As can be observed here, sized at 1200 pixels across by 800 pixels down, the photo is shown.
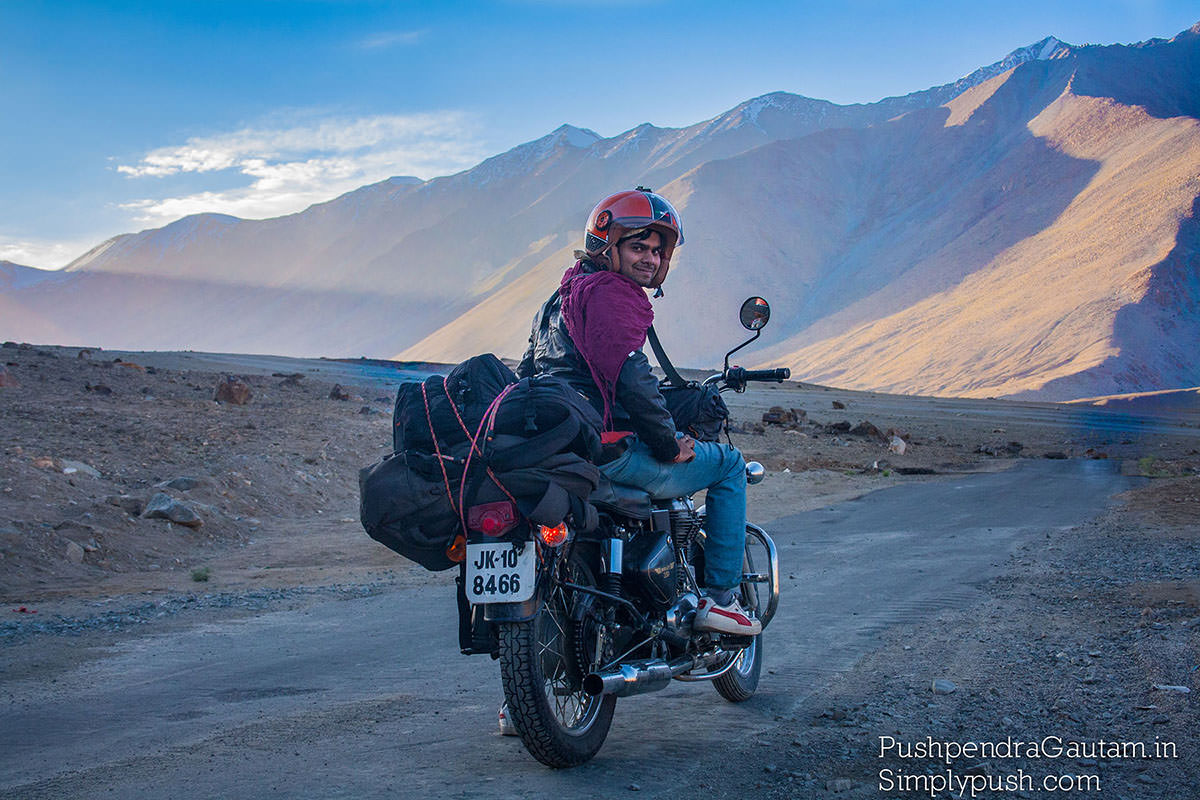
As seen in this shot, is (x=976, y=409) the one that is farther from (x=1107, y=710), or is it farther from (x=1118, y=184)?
(x=1118, y=184)

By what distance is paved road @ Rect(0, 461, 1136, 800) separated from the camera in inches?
167

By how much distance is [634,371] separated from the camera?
4.75 metres

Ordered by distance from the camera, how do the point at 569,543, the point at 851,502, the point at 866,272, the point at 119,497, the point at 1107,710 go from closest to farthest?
the point at 569,543, the point at 1107,710, the point at 119,497, the point at 851,502, the point at 866,272

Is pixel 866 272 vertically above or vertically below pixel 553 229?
below

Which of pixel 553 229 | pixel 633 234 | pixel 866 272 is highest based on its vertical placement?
pixel 553 229

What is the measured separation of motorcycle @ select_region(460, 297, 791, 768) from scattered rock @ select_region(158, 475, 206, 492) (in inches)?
386

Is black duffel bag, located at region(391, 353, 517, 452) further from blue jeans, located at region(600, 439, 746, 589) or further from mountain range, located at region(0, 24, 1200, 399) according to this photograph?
mountain range, located at region(0, 24, 1200, 399)

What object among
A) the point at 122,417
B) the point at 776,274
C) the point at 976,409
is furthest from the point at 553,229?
the point at 122,417

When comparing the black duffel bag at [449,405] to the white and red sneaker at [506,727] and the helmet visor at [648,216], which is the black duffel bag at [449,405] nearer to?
the helmet visor at [648,216]

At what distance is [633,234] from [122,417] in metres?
15.5

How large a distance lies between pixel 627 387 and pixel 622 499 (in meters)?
0.55

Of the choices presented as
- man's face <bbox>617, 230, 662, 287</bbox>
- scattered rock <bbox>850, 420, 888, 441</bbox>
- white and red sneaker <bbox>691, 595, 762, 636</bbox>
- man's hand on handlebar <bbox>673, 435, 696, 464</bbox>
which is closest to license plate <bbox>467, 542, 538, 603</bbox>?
man's hand on handlebar <bbox>673, 435, 696, 464</bbox>

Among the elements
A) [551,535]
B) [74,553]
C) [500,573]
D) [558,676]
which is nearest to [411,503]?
[500,573]

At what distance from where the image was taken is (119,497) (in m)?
12.3
